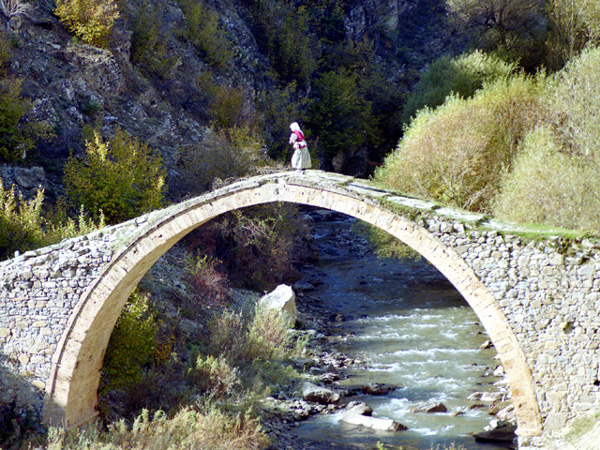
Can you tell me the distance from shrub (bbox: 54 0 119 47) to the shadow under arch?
13631mm

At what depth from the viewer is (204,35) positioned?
27938mm

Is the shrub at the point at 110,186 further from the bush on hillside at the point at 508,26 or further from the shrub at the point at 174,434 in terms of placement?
the bush on hillside at the point at 508,26

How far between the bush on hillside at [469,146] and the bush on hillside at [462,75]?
2586mm

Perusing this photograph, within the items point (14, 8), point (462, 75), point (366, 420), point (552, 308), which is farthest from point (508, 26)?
point (552, 308)

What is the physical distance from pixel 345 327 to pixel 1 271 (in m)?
10.7

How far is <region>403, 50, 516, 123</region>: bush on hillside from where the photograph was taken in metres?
23.8

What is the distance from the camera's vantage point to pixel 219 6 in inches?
1264

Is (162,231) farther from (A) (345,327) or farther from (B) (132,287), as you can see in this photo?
(A) (345,327)

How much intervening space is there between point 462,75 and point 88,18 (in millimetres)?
13751

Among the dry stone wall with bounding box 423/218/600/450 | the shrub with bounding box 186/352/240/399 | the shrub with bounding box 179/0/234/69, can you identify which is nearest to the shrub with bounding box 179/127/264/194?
the shrub with bounding box 186/352/240/399

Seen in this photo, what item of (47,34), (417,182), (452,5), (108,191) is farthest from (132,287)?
(452,5)

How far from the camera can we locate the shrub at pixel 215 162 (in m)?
19.7

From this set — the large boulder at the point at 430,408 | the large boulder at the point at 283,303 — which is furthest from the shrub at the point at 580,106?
the large boulder at the point at 283,303

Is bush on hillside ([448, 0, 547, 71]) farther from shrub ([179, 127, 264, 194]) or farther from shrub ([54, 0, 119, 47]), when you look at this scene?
shrub ([54, 0, 119, 47])
